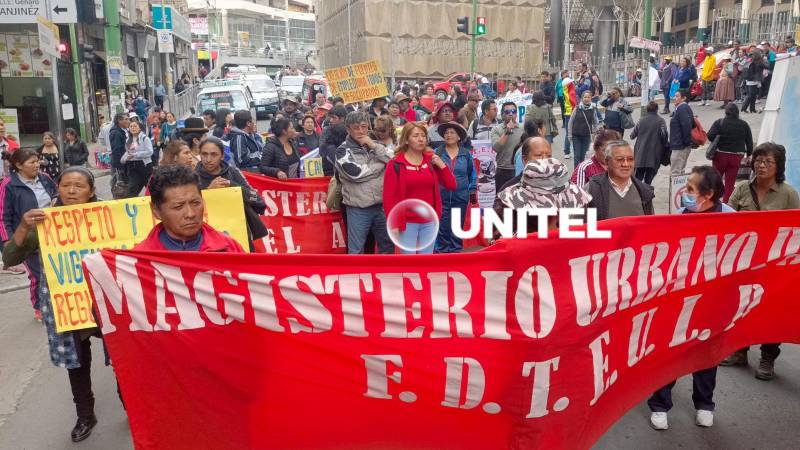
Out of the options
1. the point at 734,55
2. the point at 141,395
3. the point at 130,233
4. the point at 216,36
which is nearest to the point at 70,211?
the point at 130,233

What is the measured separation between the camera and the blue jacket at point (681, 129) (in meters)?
11.5

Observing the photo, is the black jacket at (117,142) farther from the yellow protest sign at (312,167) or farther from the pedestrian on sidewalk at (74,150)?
the yellow protest sign at (312,167)

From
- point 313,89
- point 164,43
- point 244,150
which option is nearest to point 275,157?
point 244,150

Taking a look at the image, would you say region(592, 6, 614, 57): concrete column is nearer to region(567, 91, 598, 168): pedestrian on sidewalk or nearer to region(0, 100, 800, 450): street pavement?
region(567, 91, 598, 168): pedestrian on sidewalk

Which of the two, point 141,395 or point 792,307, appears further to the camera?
point 792,307

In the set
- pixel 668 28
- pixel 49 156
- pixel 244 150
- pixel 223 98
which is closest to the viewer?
pixel 244 150

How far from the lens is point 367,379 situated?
343cm

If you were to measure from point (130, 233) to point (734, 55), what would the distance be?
978 inches

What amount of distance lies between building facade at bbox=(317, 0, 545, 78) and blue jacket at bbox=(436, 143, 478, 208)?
133 feet

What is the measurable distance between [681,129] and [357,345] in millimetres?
9562

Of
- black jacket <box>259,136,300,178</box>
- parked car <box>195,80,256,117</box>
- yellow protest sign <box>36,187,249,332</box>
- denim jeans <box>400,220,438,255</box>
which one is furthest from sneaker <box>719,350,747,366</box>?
parked car <box>195,80,256,117</box>

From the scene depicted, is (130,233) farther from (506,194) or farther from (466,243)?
(466,243)

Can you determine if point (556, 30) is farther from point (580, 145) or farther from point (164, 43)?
point (580, 145)

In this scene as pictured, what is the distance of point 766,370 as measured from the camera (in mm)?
5156
